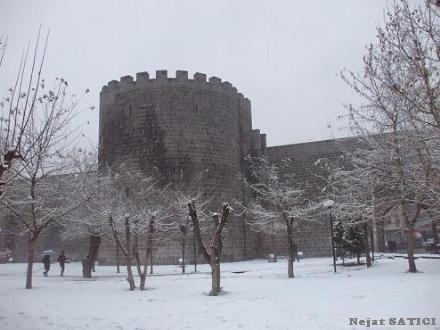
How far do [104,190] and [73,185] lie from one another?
119 inches

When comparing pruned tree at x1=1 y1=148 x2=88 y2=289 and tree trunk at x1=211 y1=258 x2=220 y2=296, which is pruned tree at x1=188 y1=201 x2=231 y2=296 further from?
pruned tree at x1=1 y1=148 x2=88 y2=289

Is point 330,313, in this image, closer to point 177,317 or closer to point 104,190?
point 177,317

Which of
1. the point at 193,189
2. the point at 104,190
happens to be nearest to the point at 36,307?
the point at 104,190

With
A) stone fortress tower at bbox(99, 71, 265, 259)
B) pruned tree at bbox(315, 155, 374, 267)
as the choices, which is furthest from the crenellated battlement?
pruned tree at bbox(315, 155, 374, 267)

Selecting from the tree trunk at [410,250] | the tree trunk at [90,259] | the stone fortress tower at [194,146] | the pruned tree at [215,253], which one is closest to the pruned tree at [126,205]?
the tree trunk at [90,259]

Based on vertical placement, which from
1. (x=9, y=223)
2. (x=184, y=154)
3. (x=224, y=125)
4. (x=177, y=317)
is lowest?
(x=177, y=317)

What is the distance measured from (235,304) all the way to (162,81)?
57.7 feet

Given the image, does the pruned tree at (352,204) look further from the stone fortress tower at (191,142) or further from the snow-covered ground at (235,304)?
the stone fortress tower at (191,142)

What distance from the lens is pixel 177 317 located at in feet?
27.3

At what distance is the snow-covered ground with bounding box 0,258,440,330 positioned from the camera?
7.70 m

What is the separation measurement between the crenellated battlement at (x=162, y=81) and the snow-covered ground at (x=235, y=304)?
45.7 ft

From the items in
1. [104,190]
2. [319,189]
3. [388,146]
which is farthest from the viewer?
[319,189]

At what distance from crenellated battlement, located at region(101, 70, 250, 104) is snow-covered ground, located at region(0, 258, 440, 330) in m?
13.9

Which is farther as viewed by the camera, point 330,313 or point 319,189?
point 319,189
